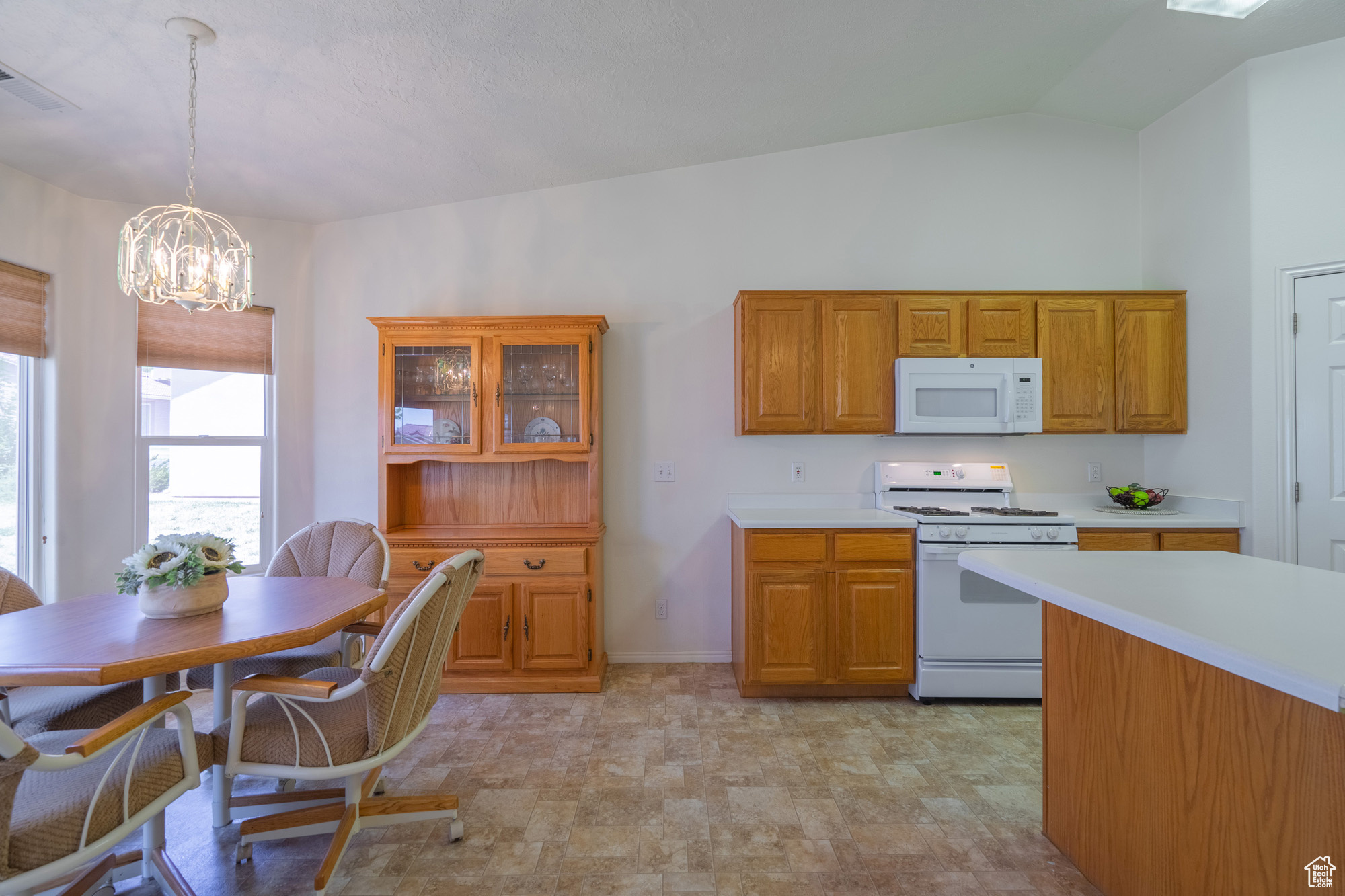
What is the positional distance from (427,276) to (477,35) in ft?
5.26

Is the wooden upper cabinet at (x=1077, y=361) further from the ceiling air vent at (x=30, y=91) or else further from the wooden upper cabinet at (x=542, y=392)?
the ceiling air vent at (x=30, y=91)

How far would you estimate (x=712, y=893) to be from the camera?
5.41 ft

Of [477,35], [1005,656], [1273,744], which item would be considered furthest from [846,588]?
[477,35]

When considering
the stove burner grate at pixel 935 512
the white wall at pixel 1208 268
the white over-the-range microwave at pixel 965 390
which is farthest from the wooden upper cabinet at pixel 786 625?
the white wall at pixel 1208 268

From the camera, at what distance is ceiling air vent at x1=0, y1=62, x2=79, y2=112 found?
2.11 metres

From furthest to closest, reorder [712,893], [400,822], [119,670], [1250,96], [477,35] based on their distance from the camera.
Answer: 1. [1250,96]
2. [477,35]
3. [400,822]
4. [712,893]
5. [119,670]

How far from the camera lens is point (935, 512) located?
317cm

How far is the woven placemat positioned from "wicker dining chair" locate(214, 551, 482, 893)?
3314mm

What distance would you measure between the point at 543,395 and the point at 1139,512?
10.7 feet

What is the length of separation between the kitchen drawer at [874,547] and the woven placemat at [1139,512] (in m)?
1.25

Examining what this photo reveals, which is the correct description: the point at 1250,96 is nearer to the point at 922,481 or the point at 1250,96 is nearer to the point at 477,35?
the point at 922,481

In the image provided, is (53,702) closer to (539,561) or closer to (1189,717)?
(539,561)

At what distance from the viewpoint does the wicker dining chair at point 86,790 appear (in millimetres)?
1122

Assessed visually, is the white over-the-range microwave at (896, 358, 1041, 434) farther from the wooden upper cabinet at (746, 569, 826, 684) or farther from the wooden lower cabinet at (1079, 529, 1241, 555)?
the wooden upper cabinet at (746, 569, 826, 684)
